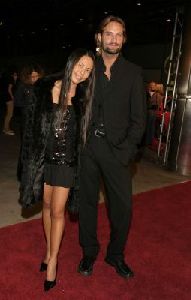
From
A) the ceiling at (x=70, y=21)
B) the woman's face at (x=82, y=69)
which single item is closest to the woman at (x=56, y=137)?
the woman's face at (x=82, y=69)

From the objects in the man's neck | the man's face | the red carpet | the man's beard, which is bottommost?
the red carpet

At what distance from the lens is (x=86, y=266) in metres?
3.16

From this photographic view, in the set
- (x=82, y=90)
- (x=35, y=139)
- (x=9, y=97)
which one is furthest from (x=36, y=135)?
(x=9, y=97)

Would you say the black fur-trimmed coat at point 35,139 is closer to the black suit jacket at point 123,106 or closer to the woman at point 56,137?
the woman at point 56,137

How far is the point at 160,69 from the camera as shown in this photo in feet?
55.9

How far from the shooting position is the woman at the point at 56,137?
2650mm

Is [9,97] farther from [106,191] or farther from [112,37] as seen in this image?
[112,37]

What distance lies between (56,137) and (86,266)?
1.19 m

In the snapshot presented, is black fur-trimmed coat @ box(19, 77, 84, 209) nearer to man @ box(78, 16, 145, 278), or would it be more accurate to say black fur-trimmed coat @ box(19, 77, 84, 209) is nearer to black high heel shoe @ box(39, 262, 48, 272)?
man @ box(78, 16, 145, 278)

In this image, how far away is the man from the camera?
281cm

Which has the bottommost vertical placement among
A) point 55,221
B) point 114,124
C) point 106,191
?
point 55,221

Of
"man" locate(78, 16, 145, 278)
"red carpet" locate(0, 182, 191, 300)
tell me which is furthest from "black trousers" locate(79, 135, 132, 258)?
"red carpet" locate(0, 182, 191, 300)

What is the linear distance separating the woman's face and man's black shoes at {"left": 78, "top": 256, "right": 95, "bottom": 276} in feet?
4.93

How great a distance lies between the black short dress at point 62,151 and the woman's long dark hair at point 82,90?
48 mm
